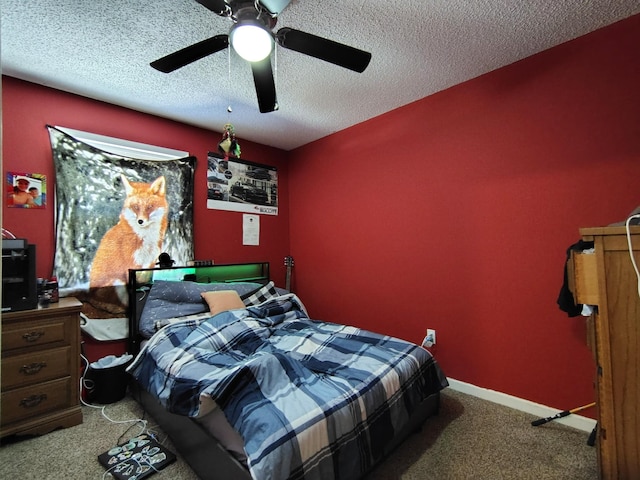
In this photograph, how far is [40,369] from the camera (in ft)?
6.99

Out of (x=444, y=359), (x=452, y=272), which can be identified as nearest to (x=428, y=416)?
(x=444, y=359)

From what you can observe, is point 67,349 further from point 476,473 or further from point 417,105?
point 417,105

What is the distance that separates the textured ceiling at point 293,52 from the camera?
1.87 metres

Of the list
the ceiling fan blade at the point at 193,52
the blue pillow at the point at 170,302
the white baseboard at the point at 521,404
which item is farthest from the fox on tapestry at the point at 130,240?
the white baseboard at the point at 521,404

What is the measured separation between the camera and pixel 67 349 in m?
2.23

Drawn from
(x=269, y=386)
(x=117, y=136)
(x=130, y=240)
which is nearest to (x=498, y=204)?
(x=269, y=386)

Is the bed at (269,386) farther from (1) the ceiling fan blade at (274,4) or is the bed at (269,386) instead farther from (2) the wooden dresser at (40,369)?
(1) the ceiling fan blade at (274,4)

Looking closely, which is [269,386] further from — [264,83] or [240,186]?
[240,186]

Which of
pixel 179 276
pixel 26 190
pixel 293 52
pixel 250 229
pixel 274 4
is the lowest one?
pixel 179 276

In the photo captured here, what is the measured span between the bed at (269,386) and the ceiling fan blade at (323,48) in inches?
64.0

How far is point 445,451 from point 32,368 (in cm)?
258

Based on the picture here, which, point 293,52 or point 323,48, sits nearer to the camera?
point 323,48

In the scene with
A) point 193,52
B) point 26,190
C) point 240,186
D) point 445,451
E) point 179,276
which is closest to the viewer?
point 193,52

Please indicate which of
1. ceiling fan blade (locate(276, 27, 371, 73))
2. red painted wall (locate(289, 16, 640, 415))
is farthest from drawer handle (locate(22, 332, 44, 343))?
red painted wall (locate(289, 16, 640, 415))
